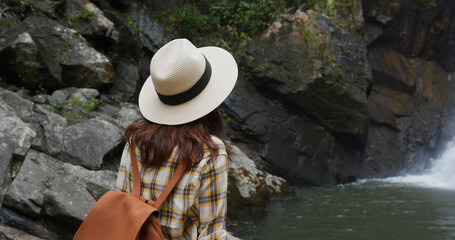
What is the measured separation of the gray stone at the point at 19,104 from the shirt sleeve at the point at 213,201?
480 centimetres

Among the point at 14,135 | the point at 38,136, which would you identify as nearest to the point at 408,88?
the point at 38,136

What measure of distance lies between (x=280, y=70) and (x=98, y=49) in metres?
4.57

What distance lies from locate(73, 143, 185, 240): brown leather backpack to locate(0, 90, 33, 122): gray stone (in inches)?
180

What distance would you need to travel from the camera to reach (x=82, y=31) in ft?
28.0

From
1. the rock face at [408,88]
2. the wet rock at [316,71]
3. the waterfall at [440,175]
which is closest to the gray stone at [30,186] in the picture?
the wet rock at [316,71]

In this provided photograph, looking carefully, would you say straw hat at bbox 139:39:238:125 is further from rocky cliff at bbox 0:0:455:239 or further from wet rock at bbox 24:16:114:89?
wet rock at bbox 24:16:114:89

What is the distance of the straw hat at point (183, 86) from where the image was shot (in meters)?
1.77

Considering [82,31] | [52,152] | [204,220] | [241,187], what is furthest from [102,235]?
[82,31]

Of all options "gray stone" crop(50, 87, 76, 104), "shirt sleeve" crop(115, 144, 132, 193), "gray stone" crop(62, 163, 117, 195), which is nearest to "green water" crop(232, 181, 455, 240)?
"gray stone" crop(62, 163, 117, 195)

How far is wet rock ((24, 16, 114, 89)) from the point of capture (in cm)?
762

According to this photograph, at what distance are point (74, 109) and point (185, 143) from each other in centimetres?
537

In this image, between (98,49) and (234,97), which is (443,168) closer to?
(234,97)

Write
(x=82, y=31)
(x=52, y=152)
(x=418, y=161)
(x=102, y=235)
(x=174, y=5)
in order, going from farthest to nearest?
(x=418, y=161) < (x=174, y=5) < (x=82, y=31) < (x=52, y=152) < (x=102, y=235)

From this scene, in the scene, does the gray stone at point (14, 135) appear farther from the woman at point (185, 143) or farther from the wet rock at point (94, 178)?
the wet rock at point (94, 178)
